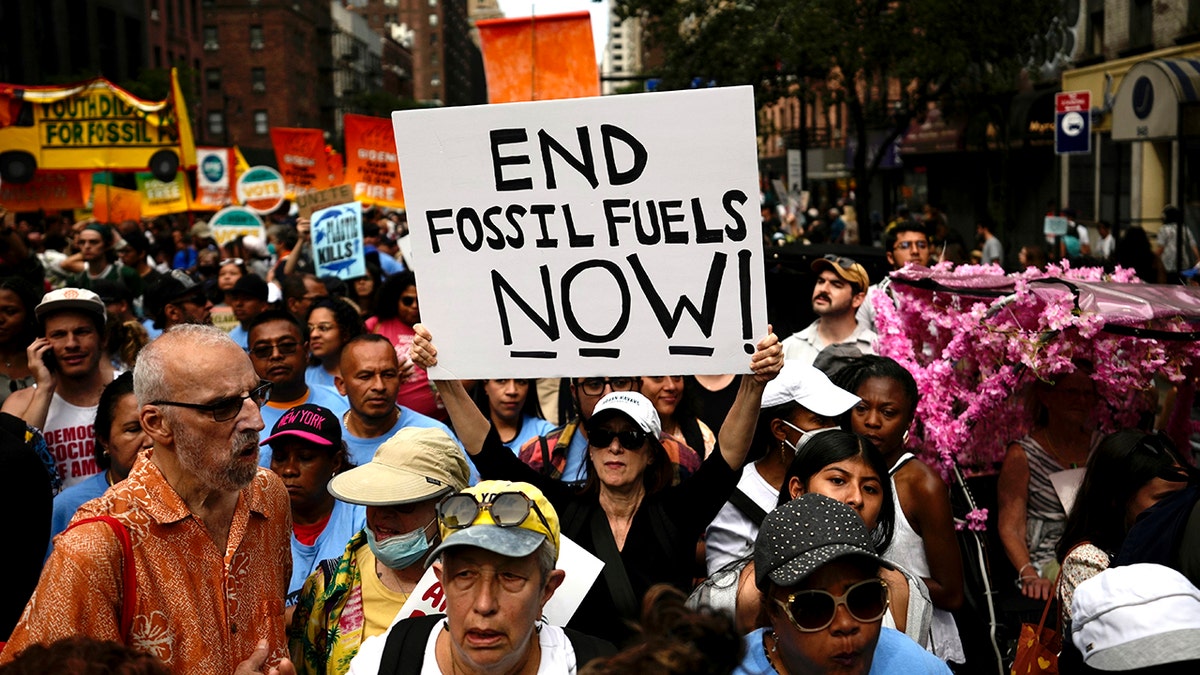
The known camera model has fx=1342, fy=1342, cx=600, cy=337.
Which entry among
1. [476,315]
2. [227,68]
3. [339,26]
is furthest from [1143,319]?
[339,26]

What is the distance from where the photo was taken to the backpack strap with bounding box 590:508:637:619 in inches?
162

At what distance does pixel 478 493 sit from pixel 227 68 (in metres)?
94.4

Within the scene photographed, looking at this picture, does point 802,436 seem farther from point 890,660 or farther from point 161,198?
point 161,198

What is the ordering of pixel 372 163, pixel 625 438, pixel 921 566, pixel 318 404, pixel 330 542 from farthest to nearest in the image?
pixel 372 163, pixel 318 404, pixel 330 542, pixel 921 566, pixel 625 438

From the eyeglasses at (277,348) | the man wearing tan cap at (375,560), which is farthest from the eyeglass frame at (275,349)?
the man wearing tan cap at (375,560)

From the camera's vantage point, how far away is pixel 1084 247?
23016 mm

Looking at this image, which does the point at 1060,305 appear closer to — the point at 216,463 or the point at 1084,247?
the point at 216,463

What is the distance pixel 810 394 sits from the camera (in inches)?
205

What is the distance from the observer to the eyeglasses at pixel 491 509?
333 cm

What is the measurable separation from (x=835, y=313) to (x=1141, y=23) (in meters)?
22.7

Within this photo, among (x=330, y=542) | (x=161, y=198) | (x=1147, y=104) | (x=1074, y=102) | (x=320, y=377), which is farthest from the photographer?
(x=161, y=198)

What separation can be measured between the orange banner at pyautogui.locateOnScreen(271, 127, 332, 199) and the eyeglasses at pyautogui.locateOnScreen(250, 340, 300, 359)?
12620 mm

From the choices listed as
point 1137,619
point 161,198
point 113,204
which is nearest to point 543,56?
point 1137,619

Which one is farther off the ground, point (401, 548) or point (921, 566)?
point (401, 548)
